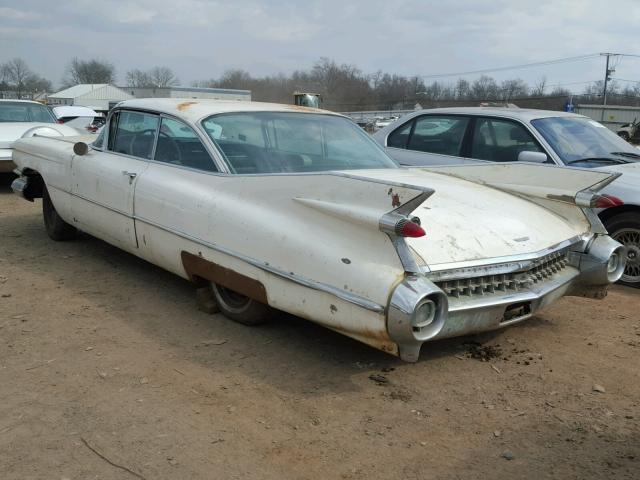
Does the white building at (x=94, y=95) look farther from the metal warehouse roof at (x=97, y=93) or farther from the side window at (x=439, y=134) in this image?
the side window at (x=439, y=134)

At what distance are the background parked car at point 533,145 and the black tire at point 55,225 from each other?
3.71 m

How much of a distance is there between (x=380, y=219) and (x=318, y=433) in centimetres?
107

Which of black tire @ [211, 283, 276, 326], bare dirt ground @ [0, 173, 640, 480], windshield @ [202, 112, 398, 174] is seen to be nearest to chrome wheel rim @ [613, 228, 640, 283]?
bare dirt ground @ [0, 173, 640, 480]

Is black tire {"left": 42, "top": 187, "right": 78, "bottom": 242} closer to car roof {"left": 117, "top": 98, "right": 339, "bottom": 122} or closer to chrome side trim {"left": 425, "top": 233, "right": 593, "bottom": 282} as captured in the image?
car roof {"left": 117, "top": 98, "right": 339, "bottom": 122}

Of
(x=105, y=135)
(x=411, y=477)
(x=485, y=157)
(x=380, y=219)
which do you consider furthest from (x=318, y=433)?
(x=485, y=157)

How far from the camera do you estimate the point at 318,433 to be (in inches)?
114

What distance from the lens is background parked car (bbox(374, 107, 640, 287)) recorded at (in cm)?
556

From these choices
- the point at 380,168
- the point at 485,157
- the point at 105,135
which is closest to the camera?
the point at 380,168

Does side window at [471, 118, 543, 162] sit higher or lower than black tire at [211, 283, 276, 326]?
higher

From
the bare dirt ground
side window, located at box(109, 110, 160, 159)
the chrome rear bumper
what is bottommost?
the bare dirt ground

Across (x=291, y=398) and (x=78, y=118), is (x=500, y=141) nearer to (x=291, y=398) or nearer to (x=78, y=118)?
(x=291, y=398)

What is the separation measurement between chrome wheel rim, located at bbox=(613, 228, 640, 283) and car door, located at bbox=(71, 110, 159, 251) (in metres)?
4.19

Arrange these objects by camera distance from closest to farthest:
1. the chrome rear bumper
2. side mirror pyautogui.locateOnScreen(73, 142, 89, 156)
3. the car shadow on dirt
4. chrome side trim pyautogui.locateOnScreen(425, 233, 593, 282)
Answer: the chrome rear bumper
chrome side trim pyautogui.locateOnScreen(425, 233, 593, 282)
the car shadow on dirt
side mirror pyautogui.locateOnScreen(73, 142, 89, 156)

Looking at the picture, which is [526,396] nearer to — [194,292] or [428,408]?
[428,408]
